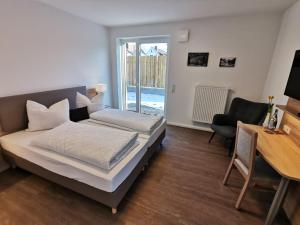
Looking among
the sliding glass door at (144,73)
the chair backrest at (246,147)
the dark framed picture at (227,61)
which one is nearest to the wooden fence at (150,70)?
the sliding glass door at (144,73)

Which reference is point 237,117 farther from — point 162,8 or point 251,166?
point 162,8

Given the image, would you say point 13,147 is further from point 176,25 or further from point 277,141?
point 176,25

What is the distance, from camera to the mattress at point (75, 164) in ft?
4.80

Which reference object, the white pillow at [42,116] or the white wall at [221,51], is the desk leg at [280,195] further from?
the white pillow at [42,116]

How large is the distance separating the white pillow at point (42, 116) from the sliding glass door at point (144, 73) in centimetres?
235

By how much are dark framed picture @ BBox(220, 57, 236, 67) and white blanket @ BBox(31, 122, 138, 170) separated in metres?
2.55

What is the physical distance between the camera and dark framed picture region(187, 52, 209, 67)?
3.35 meters

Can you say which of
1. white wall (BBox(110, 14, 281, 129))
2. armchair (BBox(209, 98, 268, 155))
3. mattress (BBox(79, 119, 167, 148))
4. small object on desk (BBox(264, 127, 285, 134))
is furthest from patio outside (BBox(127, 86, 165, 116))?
small object on desk (BBox(264, 127, 285, 134))

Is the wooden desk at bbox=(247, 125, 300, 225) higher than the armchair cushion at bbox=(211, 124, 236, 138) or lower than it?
higher

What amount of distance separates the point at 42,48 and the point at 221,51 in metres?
3.41

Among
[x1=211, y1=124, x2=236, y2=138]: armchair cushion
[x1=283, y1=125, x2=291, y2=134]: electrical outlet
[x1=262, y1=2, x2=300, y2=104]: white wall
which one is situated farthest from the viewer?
[x1=211, y1=124, x2=236, y2=138]: armchair cushion

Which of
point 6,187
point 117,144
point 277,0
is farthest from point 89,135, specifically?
point 277,0

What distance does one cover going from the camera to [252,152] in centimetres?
148

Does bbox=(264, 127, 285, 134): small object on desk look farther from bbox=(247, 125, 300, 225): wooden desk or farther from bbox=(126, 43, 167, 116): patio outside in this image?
bbox=(126, 43, 167, 116): patio outside
